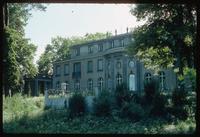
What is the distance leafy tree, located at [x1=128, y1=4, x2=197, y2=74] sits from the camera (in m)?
18.6

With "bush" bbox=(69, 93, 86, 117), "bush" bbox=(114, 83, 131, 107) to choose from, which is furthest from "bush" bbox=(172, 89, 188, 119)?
"bush" bbox=(69, 93, 86, 117)

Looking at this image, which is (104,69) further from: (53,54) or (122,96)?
(122,96)

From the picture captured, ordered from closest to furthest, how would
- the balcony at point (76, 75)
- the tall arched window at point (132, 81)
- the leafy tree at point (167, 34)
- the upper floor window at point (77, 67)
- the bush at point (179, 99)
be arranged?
the bush at point (179, 99)
the leafy tree at point (167, 34)
the tall arched window at point (132, 81)
the balcony at point (76, 75)
the upper floor window at point (77, 67)

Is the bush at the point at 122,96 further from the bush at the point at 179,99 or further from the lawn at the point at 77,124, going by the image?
the bush at the point at 179,99

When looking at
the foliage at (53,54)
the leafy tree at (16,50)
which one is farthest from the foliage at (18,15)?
the foliage at (53,54)

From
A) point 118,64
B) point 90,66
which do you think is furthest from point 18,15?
point 90,66

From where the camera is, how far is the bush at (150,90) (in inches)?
597

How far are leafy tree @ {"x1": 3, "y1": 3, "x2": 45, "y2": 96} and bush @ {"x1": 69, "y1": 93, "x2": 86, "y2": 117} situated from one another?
280cm

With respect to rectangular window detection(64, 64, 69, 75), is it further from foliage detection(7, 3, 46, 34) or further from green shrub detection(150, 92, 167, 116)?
green shrub detection(150, 92, 167, 116)

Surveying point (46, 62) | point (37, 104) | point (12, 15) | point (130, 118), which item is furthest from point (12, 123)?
point (46, 62)

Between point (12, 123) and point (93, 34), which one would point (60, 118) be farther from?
point (93, 34)

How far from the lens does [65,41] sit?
5425 cm

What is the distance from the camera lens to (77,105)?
1581 cm

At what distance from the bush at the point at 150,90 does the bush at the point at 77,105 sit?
2.87 metres
